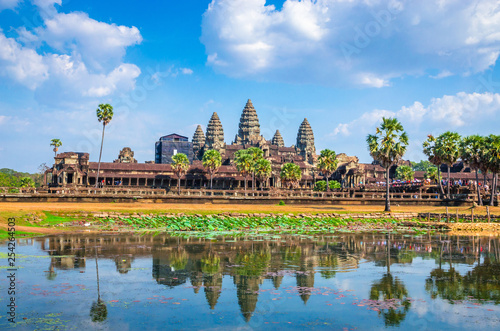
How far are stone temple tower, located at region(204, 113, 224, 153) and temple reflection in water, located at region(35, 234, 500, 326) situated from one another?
156 metres

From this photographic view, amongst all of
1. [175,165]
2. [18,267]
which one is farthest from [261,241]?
[175,165]

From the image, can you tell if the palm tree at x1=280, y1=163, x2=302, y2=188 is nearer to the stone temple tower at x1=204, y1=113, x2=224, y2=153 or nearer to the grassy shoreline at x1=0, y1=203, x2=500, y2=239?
the grassy shoreline at x1=0, y1=203, x2=500, y2=239

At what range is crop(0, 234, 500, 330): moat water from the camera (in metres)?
13.3

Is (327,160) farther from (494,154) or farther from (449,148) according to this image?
(494,154)

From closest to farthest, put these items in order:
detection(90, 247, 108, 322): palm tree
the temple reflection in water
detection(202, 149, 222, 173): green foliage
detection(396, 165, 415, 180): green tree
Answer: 1. detection(90, 247, 108, 322): palm tree
2. the temple reflection in water
3. detection(202, 149, 222, 173): green foliage
4. detection(396, 165, 415, 180): green tree

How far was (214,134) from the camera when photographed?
191750 mm

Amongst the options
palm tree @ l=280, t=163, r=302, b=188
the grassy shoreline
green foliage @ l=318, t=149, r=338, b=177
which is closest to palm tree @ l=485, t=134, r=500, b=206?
the grassy shoreline

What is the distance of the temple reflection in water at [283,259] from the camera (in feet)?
55.7

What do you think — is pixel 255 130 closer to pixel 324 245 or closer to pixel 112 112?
pixel 112 112

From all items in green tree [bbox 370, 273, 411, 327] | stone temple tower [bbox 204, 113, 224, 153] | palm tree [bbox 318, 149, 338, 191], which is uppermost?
stone temple tower [bbox 204, 113, 224, 153]

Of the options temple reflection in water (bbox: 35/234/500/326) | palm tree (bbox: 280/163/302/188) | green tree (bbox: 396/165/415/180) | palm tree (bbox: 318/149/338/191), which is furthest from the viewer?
green tree (bbox: 396/165/415/180)

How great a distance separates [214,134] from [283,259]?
17007cm

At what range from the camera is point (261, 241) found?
30672 millimetres

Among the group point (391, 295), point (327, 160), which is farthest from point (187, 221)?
point (327, 160)
